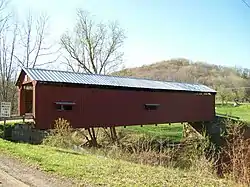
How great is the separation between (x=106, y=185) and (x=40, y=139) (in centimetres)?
1038

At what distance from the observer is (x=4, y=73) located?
28547 millimetres

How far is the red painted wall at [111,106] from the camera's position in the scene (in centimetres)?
1575

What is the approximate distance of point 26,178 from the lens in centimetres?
577

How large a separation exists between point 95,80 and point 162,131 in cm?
1216

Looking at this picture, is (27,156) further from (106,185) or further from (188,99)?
(188,99)

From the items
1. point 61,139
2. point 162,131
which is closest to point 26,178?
point 61,139

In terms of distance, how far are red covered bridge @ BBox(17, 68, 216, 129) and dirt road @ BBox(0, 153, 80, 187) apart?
8.83 meters

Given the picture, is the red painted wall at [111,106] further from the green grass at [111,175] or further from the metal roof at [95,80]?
the green grass at [111,175]

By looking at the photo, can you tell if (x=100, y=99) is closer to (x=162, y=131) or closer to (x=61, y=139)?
(x=61, y=139)

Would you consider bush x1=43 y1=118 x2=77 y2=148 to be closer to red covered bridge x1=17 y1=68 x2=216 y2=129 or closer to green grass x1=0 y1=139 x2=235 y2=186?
red covered bridge x1=17 y1=68 x2=216 y2=129

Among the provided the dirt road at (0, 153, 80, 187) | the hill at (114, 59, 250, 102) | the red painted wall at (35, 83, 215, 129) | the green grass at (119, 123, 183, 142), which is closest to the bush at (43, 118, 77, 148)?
the red painted wall at (35, 83, 215, 129)

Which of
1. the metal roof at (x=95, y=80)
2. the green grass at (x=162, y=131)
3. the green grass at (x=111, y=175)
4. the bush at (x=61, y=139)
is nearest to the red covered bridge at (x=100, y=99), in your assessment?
the metal roof at (x=95, y=80)

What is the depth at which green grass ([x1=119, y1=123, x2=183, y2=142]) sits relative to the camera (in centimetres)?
2624

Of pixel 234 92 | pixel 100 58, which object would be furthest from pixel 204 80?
pixel 100 58
